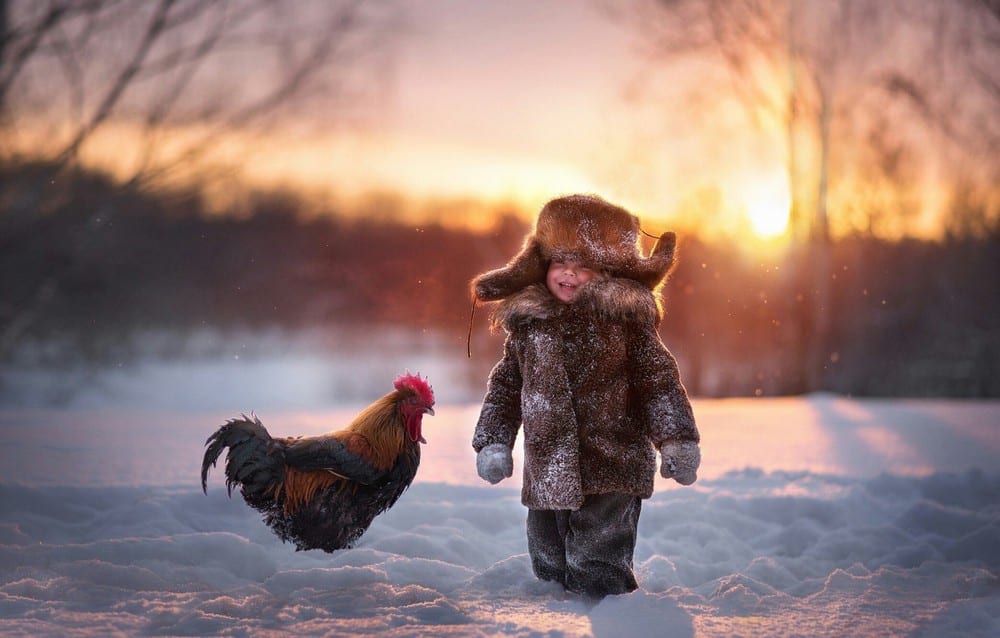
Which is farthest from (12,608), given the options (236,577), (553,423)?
(553,423)

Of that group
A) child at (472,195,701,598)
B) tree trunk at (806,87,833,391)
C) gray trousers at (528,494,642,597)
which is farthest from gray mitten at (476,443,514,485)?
tree trunk at (806,87,833,391)

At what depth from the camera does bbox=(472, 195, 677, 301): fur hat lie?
134 inches

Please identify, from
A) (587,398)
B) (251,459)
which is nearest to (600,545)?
(587,398)

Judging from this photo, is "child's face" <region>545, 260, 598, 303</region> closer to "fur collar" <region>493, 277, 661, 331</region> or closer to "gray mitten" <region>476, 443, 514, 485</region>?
"fur collar" <region>493, 277, 661, 331</region>

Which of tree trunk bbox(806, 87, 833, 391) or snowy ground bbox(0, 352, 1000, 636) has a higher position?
tree trunk bbox(806, 87, 833, 391)

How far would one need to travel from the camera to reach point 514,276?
349cm

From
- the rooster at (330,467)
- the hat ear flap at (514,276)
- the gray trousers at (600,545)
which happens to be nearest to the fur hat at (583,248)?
the hat ear flap at (514,276)

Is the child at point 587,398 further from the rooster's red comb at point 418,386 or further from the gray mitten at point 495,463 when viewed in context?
the rooster's red comb at point 418,386

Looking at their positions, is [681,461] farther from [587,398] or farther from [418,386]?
[418,386]

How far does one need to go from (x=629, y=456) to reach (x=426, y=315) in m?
4.48

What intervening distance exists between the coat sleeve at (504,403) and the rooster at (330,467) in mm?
325

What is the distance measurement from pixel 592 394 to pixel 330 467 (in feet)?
3.61

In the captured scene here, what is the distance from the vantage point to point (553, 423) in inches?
127

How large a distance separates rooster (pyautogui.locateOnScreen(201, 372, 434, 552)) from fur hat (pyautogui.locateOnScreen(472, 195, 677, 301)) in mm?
602
